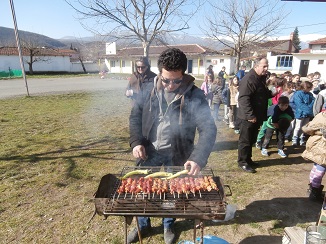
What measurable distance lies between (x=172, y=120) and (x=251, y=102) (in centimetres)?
257

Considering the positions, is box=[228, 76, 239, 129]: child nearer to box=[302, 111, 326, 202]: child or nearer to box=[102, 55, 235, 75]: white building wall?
box=[302, 111, 326, 202]: child

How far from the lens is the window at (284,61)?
38750mm

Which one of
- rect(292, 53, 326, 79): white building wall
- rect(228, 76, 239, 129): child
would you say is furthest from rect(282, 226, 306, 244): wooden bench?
rect(292, 53, 326, 79): white building wall

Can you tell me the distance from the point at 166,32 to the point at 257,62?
7.16 metres

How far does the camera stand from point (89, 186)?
14.8 ft

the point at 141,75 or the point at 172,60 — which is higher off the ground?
the point at 172,60

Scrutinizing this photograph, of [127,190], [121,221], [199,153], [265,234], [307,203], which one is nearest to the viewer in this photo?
[127,190]

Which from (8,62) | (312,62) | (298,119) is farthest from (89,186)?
(8,62)

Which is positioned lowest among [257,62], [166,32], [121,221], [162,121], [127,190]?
[121,221]

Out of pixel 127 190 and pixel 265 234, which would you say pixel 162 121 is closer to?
pixel 127 190

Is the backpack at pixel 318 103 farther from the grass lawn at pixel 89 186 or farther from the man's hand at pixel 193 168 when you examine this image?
the man's hand at pixel 193 168

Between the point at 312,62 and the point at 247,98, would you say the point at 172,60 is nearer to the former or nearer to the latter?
the point at 247,98

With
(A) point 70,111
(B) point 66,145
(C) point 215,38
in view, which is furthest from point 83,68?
(B) point 66,145

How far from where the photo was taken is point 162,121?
281 centimetres
